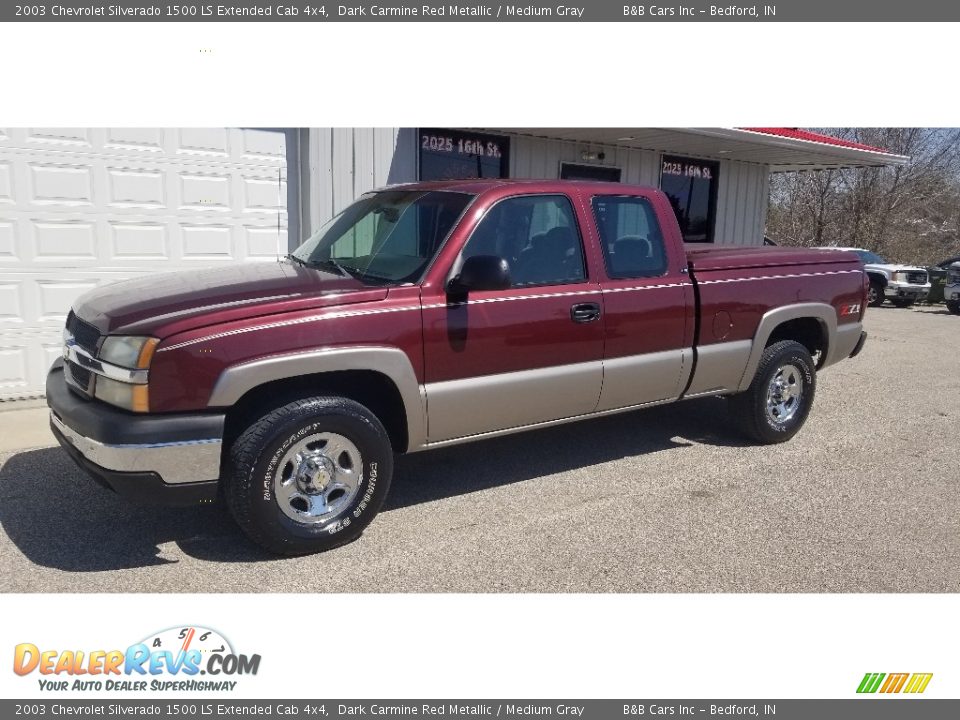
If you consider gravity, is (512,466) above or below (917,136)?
below

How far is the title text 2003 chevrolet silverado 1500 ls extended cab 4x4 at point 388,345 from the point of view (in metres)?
3.58

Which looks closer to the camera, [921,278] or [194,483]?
[194,483]

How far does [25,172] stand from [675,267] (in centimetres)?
575

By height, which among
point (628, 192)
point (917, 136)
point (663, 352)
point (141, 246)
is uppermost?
point (917, 136)

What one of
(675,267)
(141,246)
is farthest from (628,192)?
(141,246)

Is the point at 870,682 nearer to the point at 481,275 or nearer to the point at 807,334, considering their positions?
the point at 481,275

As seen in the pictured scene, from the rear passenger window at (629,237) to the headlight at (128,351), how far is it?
285cm

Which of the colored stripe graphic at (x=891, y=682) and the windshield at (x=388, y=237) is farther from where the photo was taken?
the windshield at (x=388, y=237)

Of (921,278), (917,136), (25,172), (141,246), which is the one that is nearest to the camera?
(25,172)

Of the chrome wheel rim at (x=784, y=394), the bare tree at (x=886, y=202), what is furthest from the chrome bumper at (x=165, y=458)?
the bare tree at (x=886, y=202)

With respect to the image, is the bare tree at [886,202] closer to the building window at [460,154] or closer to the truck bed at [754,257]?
the building window at [460,154]

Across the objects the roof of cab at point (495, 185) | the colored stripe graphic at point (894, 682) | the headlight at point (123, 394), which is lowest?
the colored stripe graphic at point (894, 682)

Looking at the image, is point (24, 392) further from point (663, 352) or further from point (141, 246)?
point (663, 352)

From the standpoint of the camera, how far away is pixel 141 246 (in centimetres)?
731
